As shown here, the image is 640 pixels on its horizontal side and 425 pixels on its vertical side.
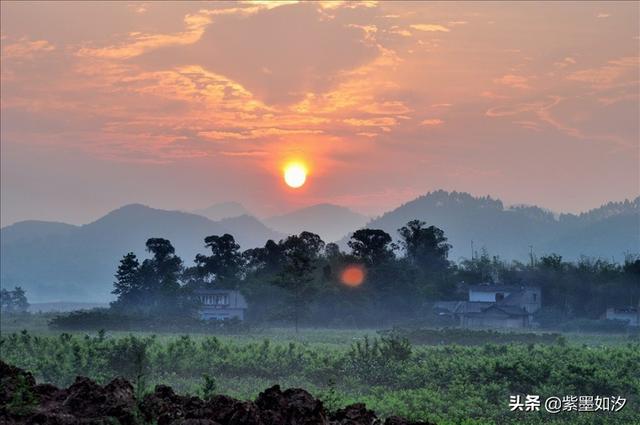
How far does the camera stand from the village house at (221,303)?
323ft

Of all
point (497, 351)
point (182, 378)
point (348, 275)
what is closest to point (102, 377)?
point (182, 378)

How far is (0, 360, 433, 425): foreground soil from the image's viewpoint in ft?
49.4

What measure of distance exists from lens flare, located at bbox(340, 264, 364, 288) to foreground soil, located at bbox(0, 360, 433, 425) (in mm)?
80144

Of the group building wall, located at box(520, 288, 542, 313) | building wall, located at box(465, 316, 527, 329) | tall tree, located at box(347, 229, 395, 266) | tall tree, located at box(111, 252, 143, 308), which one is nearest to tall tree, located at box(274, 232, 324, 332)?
tall tree, located at box(347, 229, 395, 266)

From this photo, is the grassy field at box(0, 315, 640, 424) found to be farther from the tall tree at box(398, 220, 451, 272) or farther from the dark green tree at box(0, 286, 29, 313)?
the dark green tree at box(0, 286, 29, 313)

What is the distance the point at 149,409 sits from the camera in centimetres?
1602

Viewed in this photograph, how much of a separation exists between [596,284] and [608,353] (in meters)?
48.0

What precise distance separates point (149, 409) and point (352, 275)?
275 ft

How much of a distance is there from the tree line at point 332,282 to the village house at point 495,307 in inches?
63.3

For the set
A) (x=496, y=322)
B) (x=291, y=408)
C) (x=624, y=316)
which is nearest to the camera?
(x=291, y=408)

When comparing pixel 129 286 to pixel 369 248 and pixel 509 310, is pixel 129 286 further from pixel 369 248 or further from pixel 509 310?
pixel 509 310

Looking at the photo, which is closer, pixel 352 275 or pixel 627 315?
pixel 627 315

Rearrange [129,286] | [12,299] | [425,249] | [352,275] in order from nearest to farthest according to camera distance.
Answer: [352,275], [129,286], [425,249], [12,299]

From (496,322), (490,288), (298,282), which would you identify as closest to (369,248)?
(298,282)
